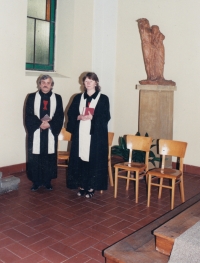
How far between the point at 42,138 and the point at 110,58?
10.2ft

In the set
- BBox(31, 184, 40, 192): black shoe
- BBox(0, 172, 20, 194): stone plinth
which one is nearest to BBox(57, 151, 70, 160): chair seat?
BBox(31, 184, 40, 192): black shoe

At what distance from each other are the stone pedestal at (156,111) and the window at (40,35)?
6.81ft

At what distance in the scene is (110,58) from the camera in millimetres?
7363

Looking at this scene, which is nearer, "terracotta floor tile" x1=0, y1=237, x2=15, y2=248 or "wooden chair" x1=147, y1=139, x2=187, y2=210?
"terracotta floor tile" x1=0, y1=237, x2=15, y2=248

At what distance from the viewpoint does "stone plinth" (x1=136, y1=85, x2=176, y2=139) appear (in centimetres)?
614

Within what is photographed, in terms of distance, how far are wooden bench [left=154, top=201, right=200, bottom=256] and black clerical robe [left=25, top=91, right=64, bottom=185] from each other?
233cm

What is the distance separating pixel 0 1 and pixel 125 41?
2.86 metres

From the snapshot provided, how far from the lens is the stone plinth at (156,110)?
6.14 m

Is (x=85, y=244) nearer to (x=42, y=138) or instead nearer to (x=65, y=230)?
(x=65, y=230)

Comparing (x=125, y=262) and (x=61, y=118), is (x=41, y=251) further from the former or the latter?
(x=61, y=118)

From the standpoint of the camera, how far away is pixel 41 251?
10.6ft

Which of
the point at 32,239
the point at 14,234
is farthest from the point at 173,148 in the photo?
the point at 14,234

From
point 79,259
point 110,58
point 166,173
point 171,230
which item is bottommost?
point 79,259

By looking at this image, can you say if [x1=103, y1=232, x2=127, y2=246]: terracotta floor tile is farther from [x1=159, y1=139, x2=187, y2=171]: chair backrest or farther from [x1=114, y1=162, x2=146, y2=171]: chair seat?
[x1=159, y1=139, x2=187, y2=171]: chair backrest
